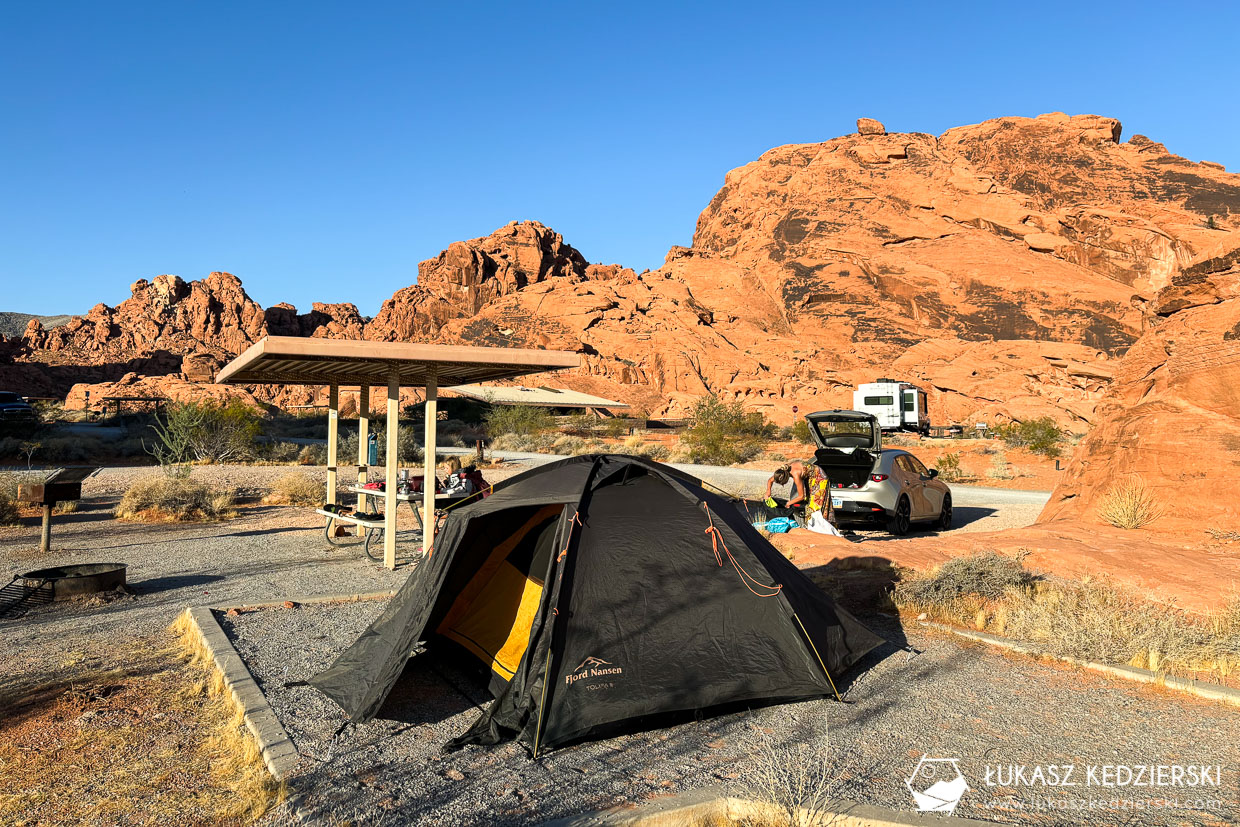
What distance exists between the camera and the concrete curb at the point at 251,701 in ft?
14.1

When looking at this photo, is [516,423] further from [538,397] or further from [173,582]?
[173,582]

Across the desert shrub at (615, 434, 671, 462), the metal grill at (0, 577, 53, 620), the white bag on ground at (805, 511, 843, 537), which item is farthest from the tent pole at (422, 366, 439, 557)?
the desert shrub at (615, 434, 671, 462)

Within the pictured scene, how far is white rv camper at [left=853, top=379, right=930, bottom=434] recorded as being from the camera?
→ 43.0m

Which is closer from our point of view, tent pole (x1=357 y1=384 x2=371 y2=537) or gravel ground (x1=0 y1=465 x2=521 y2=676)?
gravel ground (x1=0 y1=465 x2=521 y2=676)

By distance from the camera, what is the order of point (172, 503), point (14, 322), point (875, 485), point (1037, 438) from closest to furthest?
point (875, 485)
point (172, 503)
point (1037, 438)
point (14, 322)

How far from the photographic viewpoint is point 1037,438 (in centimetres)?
3184

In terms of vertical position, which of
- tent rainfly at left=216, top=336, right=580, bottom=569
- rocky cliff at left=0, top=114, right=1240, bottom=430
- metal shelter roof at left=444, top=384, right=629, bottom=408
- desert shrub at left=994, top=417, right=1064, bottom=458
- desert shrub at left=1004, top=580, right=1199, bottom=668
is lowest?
desert shrub at left=1004, top=580, right=1199, bottom=668

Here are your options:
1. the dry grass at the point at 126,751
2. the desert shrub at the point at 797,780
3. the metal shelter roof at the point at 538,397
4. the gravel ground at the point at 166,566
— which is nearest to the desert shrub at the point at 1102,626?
the desert shrub at the point at 797,780

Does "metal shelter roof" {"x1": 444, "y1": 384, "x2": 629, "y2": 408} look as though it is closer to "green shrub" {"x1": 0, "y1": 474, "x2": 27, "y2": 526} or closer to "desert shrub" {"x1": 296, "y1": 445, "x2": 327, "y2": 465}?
"desert shrub" {"x1": 296, "y1": 445, "x2": 327, "y2": 465}

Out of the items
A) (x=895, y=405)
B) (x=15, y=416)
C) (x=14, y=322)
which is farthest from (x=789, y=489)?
(x=14, y=322)

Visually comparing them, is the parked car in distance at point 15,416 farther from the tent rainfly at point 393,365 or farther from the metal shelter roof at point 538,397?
the tent rainfly at point 393,365

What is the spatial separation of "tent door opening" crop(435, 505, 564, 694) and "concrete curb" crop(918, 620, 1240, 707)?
13.0 ft

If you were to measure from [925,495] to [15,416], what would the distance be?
44.1m

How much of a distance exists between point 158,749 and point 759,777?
3.40 m
